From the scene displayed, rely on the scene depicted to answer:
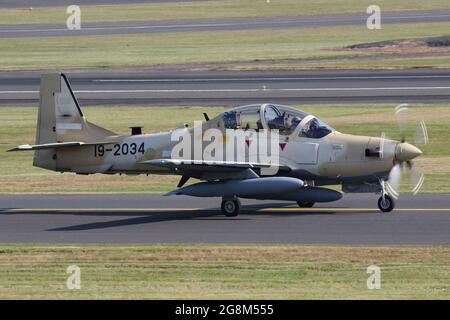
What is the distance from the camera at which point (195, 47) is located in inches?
2387

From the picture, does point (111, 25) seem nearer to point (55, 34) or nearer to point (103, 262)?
point (55, 34)

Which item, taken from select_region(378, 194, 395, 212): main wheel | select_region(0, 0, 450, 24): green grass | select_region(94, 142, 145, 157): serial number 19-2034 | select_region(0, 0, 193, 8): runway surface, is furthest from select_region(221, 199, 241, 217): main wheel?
select_region(0, 0, 193, 8): runway surface

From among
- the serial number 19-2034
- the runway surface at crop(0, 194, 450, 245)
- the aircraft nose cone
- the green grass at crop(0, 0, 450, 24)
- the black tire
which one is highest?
the green grass at crop(0, 0, 450, 24)

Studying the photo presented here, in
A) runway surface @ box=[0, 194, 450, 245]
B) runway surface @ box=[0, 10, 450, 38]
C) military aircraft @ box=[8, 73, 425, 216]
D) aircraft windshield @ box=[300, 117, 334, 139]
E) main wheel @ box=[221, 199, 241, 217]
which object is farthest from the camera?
runway surface @ box=[0, 10, 450, 38]

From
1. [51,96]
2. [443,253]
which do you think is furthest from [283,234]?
[51,96]

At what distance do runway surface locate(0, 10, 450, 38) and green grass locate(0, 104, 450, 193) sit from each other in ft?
103

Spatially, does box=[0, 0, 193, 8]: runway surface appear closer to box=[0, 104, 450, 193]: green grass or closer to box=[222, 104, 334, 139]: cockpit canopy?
box=[0, 104, 450, 193]: green grass

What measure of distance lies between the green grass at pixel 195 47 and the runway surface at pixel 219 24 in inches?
98.7

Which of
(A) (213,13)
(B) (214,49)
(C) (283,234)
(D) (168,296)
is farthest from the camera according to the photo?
(A) (213,13)

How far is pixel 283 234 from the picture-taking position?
1922 cm

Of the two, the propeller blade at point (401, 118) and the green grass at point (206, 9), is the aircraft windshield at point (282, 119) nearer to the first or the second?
the propeller blade at point (401, 118)

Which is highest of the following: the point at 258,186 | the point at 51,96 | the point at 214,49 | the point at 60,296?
the point at 214,49

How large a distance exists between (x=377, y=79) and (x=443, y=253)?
1103 inches

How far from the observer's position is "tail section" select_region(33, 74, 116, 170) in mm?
22891
